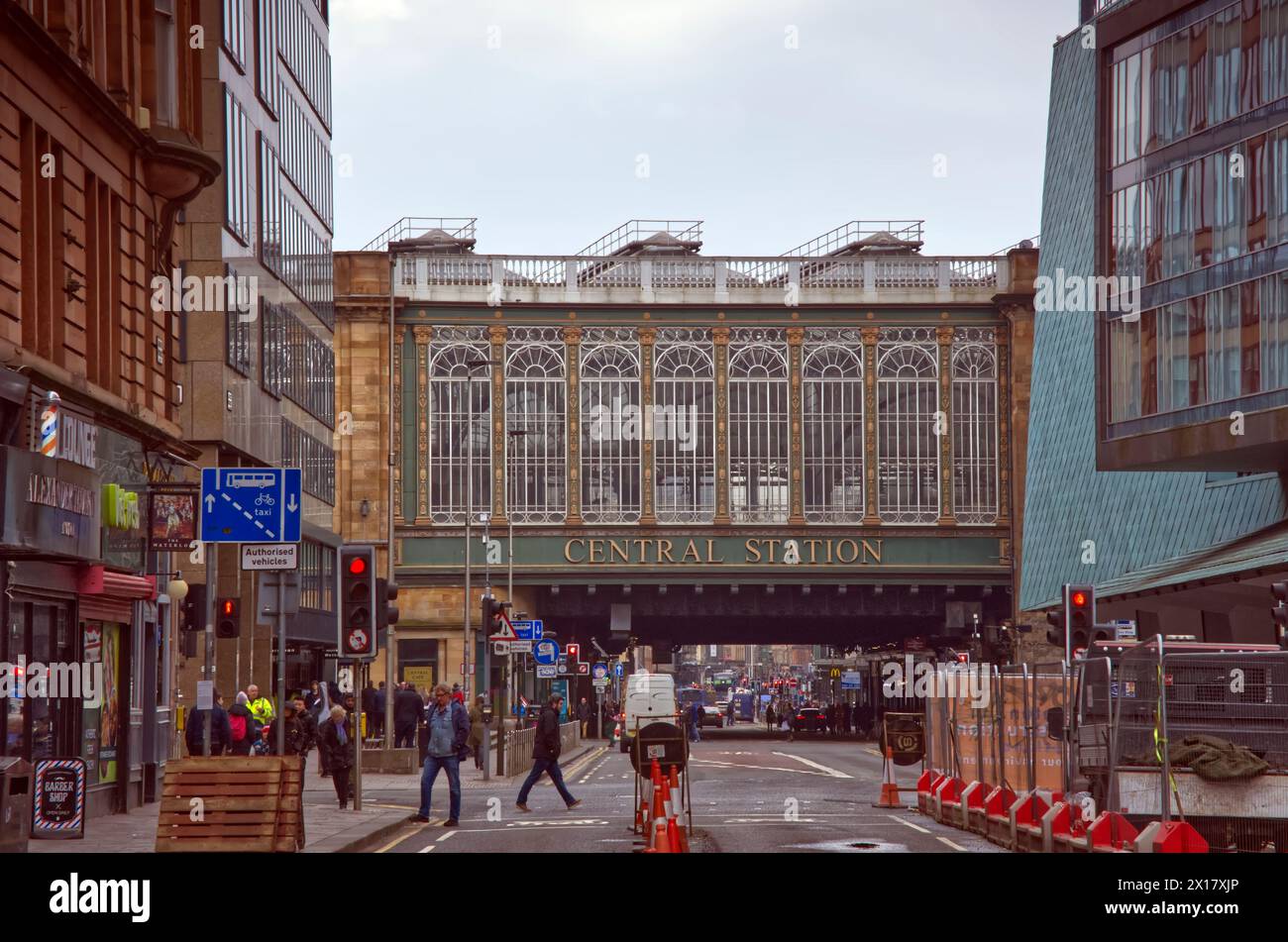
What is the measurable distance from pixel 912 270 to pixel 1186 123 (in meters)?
28.4

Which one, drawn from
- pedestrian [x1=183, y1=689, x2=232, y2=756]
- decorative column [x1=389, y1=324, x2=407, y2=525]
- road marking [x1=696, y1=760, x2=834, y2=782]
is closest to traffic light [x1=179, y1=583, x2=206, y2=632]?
pedestrian [x1=183, y1=689, x2=232, y2=756]

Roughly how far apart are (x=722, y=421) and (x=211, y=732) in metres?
46.5

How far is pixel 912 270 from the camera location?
2968 inches

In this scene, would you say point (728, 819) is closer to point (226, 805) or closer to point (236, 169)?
point (226, 805)

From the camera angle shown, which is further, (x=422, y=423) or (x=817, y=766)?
(x=422, y=423)

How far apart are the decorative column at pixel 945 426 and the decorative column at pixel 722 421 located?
7.90 m

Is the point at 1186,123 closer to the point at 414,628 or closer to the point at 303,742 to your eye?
the point at 303,742

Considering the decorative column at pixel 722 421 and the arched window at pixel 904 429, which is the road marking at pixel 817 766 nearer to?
the decorative column at pixel 722 421

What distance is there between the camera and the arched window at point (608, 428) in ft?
245

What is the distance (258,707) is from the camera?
37.9 m

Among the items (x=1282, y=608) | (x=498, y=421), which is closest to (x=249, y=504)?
(x=1282, y=608)

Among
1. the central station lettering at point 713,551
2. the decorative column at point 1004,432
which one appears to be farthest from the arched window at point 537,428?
the decorative column at point 1004,432

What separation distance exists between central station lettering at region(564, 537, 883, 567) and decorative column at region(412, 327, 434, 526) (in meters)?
5.55
